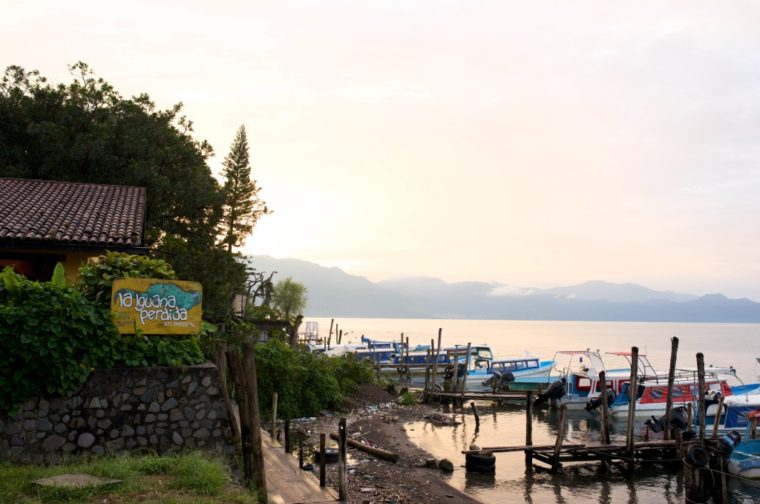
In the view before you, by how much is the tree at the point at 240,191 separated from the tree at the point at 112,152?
16394 millimetres

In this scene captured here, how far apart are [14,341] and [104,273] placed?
2043 millimetres

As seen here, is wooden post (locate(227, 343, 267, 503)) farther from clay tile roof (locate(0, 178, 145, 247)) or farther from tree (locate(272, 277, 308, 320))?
tree (locate(272, 277, 308, 320))

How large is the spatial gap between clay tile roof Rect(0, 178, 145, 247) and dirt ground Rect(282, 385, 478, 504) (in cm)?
820

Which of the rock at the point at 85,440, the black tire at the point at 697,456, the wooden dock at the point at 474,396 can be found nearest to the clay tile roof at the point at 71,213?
the rock at the point at 85,440

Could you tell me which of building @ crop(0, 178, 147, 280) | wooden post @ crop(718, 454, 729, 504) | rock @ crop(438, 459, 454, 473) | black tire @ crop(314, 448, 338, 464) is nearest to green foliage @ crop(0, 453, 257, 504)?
building @ crop(0, 178, 147, 280)

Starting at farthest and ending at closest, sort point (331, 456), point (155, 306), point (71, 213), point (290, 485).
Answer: point (331, 456) < point (71, 213) < point (290, 485) < point (155, 306)

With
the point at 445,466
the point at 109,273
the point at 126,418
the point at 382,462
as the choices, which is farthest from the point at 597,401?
the point at 109,273

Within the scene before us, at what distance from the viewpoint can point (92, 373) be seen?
32.3 feet

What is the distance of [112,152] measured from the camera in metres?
24.7

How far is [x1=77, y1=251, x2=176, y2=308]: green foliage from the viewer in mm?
10688

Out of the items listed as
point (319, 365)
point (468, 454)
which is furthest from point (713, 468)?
point (319, 365)

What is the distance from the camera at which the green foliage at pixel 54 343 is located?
30.4 ft

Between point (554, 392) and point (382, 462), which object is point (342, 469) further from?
point (554, 392)

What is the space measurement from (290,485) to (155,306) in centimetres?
423
